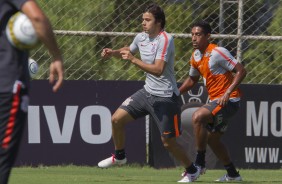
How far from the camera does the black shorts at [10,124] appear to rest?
5203 mm

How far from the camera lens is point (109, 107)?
12180 millimetres

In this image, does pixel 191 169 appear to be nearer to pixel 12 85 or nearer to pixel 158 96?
pixel 158 96

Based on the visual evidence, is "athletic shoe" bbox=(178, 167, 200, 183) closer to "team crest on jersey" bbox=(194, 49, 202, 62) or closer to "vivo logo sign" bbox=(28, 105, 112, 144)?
"team crest on jersey" bbox=(194, 49, 202, 62)

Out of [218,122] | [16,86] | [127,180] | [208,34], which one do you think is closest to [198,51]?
[208,34]

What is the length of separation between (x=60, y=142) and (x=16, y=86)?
687cm

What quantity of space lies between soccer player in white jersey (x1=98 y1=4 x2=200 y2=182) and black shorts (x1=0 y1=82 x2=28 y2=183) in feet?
15.3

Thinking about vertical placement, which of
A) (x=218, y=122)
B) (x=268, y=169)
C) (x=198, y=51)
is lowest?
(x=268, y=169)

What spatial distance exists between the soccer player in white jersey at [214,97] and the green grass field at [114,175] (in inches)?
14.4

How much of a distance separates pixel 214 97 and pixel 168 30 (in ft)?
8.28

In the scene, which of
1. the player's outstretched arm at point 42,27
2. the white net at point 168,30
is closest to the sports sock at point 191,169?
the white net at point 168,30

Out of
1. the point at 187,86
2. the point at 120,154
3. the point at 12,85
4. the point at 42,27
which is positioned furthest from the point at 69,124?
the point at 42,27

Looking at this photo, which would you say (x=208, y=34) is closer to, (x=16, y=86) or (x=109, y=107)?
(x=109, y=107)

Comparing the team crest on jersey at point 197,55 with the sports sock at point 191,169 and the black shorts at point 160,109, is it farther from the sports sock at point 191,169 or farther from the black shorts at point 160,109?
the sports sock at point 191,169

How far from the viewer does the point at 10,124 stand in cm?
521
